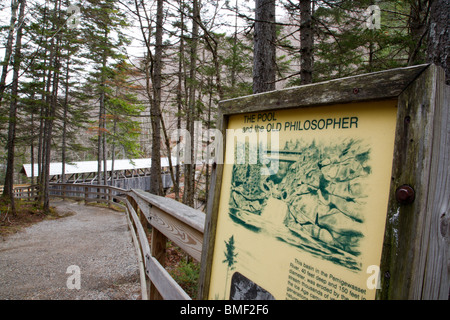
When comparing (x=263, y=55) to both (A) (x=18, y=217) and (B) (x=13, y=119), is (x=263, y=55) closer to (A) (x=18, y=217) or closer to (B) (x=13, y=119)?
(B) (x=13, y=119)

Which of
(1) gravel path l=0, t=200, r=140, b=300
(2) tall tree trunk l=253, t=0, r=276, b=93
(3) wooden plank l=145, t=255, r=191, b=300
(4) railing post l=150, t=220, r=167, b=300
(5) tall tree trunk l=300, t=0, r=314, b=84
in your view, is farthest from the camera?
(5) tall tree trunk l=300, t=0, r=314, b=84

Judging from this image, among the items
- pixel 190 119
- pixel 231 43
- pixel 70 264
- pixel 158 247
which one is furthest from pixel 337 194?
pixel 190 119

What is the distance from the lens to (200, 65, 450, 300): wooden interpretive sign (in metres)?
0.61

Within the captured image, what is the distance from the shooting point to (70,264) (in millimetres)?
4934

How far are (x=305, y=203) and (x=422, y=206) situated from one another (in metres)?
0.31

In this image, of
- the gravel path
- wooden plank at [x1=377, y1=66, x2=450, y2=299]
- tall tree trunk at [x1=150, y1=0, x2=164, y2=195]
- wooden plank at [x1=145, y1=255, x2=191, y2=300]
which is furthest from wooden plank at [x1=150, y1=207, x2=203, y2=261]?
tall tree trunk at [x1=150, y1=0, x2=164, y2=195]

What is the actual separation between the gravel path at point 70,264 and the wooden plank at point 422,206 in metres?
3.71

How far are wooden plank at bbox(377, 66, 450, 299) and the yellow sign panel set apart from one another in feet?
0.17

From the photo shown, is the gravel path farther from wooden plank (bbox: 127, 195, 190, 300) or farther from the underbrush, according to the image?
wooden plank (bbox: 127, 195, 190, 300)

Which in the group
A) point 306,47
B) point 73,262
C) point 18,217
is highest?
point 306,47

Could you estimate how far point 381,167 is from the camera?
2.30 ft

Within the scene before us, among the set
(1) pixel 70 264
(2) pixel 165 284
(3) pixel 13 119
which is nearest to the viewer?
(2) pixel 165 284

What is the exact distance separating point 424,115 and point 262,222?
0.61 metres

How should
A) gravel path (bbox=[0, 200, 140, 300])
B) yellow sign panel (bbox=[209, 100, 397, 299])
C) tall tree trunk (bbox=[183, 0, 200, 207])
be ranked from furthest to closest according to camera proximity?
tall tree trunk (bbox=[183, 0, 200, 207]), gravel path (bbox=[0, 200, 140, 300]), yellow sign panel (bbox=[209, 100, 397, 299])
